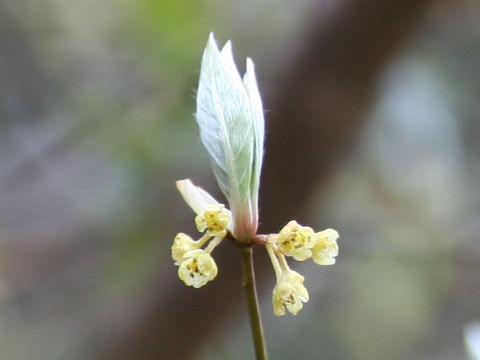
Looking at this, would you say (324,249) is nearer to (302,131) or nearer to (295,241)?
(295,241)

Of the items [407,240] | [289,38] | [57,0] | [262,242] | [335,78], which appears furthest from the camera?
[407,240]

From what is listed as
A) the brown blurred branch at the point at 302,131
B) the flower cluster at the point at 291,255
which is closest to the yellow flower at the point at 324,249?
the flower cluster at the point at 291,255

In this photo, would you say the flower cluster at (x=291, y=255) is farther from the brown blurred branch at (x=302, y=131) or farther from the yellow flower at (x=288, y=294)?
the brown blurred branch at (x=302, y=131)

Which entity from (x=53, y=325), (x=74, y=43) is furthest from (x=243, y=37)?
(x=53, y=325)

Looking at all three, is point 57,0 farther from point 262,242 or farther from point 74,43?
point 262,242

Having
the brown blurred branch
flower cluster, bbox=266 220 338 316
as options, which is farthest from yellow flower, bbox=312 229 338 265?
the brown blurred branch

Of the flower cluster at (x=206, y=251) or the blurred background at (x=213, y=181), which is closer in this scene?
the flower cluster at (x=206, y=251)
